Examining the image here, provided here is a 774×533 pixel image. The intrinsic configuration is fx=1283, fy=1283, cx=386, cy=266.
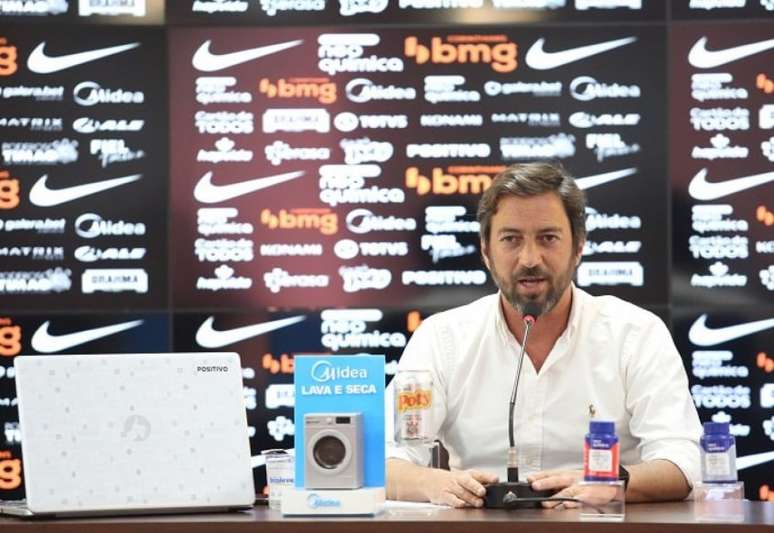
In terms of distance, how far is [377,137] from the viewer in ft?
15.6

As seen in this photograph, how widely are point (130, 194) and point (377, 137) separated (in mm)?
938

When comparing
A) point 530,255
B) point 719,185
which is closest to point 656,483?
point 530,255

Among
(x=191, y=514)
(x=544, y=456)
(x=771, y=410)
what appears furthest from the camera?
(x=771, y=410)

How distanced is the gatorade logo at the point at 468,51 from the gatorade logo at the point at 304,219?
2.18 ft

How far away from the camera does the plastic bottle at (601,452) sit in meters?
2.61

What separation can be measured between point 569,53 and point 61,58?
→ 189 centimetres

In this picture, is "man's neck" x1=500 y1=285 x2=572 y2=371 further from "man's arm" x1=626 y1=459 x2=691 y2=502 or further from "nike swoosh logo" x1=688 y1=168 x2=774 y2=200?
"nike swoosh logo" x1=688 y1=168 x2=774 y2=200

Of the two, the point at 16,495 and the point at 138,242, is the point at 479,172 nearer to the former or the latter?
the point at 138,242

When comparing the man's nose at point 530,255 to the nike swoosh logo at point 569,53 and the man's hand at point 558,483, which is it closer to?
the man's hand at point 558,483

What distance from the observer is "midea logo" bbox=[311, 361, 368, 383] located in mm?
2643

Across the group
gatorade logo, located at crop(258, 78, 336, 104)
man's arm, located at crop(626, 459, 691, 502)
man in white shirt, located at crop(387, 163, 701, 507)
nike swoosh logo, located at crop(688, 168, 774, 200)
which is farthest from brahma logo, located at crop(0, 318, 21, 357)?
man's arm, located at crop(626, 459, 691, 502)

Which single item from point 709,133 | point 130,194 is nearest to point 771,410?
point 709,133

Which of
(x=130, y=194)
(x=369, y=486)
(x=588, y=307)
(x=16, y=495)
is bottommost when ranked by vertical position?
(x=16, y=495)

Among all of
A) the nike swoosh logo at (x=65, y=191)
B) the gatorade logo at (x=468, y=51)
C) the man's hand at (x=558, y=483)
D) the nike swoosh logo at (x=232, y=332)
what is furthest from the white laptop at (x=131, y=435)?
the gatorade logo at (x=468, y=51)
